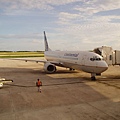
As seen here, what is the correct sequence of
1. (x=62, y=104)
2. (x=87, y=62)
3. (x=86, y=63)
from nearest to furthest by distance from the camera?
(x=62, y=104), (x=87, y=62), (x=86, y=63)

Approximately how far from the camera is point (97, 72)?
815 inches

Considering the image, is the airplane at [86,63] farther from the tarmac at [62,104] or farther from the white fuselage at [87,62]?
the tarmac at [62,104]

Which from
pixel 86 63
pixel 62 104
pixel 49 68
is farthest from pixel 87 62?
pixel 62 104

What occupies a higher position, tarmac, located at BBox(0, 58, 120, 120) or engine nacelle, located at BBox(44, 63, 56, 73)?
engine nacelle, located at BBox(44, 63, 56, 73)

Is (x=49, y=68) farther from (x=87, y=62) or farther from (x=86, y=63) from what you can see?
(x=87, y=62)

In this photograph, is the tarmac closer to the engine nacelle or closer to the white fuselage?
the white fuselage

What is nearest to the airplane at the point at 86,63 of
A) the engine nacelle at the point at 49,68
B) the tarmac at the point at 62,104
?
the engine nacelle at the point at 49,68

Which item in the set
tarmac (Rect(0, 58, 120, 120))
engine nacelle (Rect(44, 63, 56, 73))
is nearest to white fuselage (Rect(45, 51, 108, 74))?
engine nacelle (Rect(44, 63, 56, 73))

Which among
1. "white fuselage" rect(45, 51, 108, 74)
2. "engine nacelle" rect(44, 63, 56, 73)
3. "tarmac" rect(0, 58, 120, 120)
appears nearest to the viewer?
"tarmac" rect(0, 58, 120, 120)

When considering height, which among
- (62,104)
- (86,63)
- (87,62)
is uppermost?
(87,62)

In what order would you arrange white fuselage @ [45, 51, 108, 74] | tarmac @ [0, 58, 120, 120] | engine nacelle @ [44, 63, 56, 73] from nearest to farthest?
tarmac @ [0, 58, 120, 120] → white fuselage @ [45, 51, 108, 74] → engine nacelle @ [44, 63, 56, 73]

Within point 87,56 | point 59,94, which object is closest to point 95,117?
point 59,94

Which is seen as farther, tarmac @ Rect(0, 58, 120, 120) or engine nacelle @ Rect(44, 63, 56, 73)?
engine nacelle @ Rect(44, 63, 56, 73)

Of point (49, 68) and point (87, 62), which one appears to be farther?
point (49, 68)
